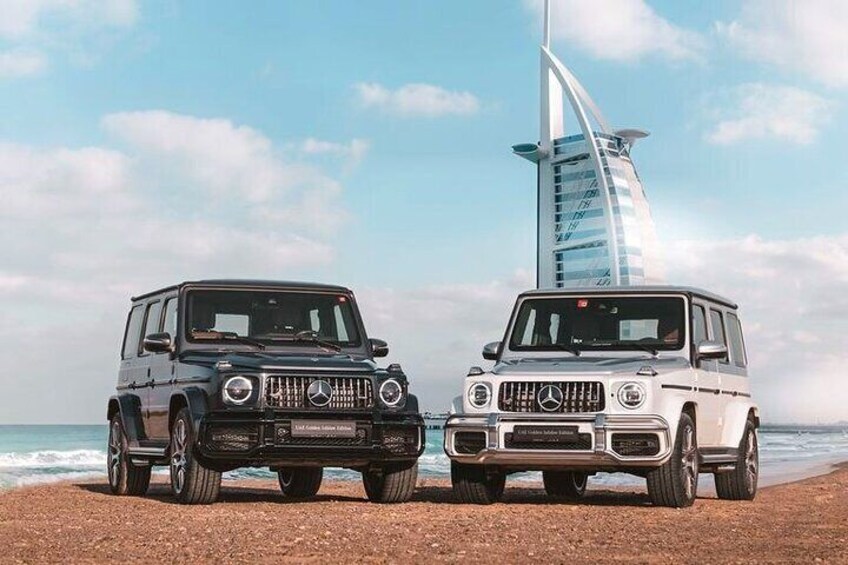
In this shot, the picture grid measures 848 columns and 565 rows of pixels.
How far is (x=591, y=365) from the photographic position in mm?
14531

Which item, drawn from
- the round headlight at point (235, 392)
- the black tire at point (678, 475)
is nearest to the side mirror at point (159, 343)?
the round headlight at point (235, 392)

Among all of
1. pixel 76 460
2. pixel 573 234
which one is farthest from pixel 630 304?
pixel 573 234

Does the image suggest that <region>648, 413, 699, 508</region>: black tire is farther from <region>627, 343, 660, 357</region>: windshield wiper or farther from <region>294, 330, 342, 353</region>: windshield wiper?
<region>294, 330, 342, 353</region>: windshield wiper

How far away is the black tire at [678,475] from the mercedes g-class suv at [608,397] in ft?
0.04

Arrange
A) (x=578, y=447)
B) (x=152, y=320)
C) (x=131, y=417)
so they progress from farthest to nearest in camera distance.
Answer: (x=131, y=417) < (x=152, y=320) < (x=578, y=447)

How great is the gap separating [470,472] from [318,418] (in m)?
1.75

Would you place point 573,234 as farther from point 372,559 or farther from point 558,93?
point 372,559

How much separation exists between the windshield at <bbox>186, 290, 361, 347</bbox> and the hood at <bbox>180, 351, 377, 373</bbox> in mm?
355

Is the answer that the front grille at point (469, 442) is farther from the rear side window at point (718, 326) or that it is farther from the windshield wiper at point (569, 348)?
the rear side window at point (718, 326)

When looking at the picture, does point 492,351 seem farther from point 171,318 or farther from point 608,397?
point 171,318

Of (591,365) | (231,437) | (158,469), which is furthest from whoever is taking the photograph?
(158,469)

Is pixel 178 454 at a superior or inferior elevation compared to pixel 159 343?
inferior

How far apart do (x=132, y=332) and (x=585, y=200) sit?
13815 cm

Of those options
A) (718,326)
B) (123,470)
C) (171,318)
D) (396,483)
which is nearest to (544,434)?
(396,483)
